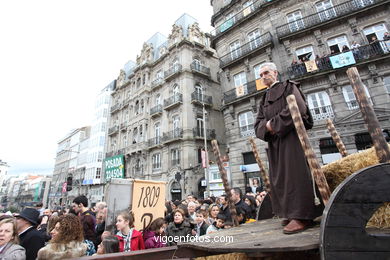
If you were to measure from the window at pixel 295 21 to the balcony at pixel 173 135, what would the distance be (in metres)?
14.4

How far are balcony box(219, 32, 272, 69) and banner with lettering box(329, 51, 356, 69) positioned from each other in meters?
4.91

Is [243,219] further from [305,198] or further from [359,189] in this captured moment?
[359,189]

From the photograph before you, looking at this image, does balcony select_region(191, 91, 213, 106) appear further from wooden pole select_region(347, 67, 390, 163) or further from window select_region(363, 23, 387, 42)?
wooden pole select_region(347, 67, 390, 163)

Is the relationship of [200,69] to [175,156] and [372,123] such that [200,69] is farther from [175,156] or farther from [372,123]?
[372,123]

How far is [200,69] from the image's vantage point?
2570cm

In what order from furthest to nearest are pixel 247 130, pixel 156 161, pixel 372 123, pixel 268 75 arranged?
pixel 156 161, pixel 247 130, pixel 268 75, pixel 372 123

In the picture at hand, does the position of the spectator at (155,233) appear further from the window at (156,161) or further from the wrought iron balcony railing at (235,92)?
the window at (156,161)

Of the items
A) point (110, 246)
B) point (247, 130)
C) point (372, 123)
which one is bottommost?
point (110, 246)

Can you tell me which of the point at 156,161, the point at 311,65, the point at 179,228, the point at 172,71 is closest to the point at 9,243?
the point at 179,228

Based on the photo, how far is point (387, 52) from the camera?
475 inches

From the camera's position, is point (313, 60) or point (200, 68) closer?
point (313, 60)

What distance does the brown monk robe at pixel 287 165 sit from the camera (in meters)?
1.98

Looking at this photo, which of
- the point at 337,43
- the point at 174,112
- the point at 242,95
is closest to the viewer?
the point at 337,43

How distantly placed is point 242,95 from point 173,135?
967 cm
